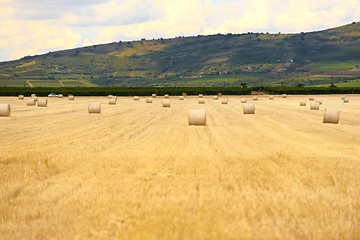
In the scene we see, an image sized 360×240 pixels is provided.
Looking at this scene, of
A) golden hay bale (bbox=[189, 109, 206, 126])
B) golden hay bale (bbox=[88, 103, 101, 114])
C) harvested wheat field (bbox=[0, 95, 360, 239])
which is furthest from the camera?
golden hay bale (bbox=[88, 103, 101, 114])

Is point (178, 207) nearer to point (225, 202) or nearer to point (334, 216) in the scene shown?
point (225, 202)

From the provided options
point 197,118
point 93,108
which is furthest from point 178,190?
point 93,108

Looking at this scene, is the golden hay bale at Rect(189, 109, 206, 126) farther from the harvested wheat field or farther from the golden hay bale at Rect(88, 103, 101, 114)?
the golden hay bale at Rect(88, 103, 101, 114)

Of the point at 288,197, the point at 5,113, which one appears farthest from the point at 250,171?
the point at 5,113

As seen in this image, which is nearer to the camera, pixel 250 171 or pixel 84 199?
pixel 84 199

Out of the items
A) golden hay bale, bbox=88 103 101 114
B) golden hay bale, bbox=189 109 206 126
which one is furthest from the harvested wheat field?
golden hay bale, bbox=88 103 101 114

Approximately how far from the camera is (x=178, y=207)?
11211 mm

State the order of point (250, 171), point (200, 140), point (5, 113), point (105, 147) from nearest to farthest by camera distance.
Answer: point (250, 171)
point (105, 147)
point (200, 140)
point (5, 113)

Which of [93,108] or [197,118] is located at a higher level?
[197,118]

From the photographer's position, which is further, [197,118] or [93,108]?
[93,108]

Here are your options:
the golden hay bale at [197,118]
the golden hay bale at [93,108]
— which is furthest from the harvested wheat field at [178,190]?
the golden hay bale at [93,108]

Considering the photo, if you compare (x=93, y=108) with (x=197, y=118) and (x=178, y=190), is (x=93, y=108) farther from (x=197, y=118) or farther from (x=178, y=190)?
(x=178, y=190)

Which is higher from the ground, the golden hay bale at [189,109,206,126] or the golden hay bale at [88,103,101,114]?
the golden hay bale at [189,109,206,126]

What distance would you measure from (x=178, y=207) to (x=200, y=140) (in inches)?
482
